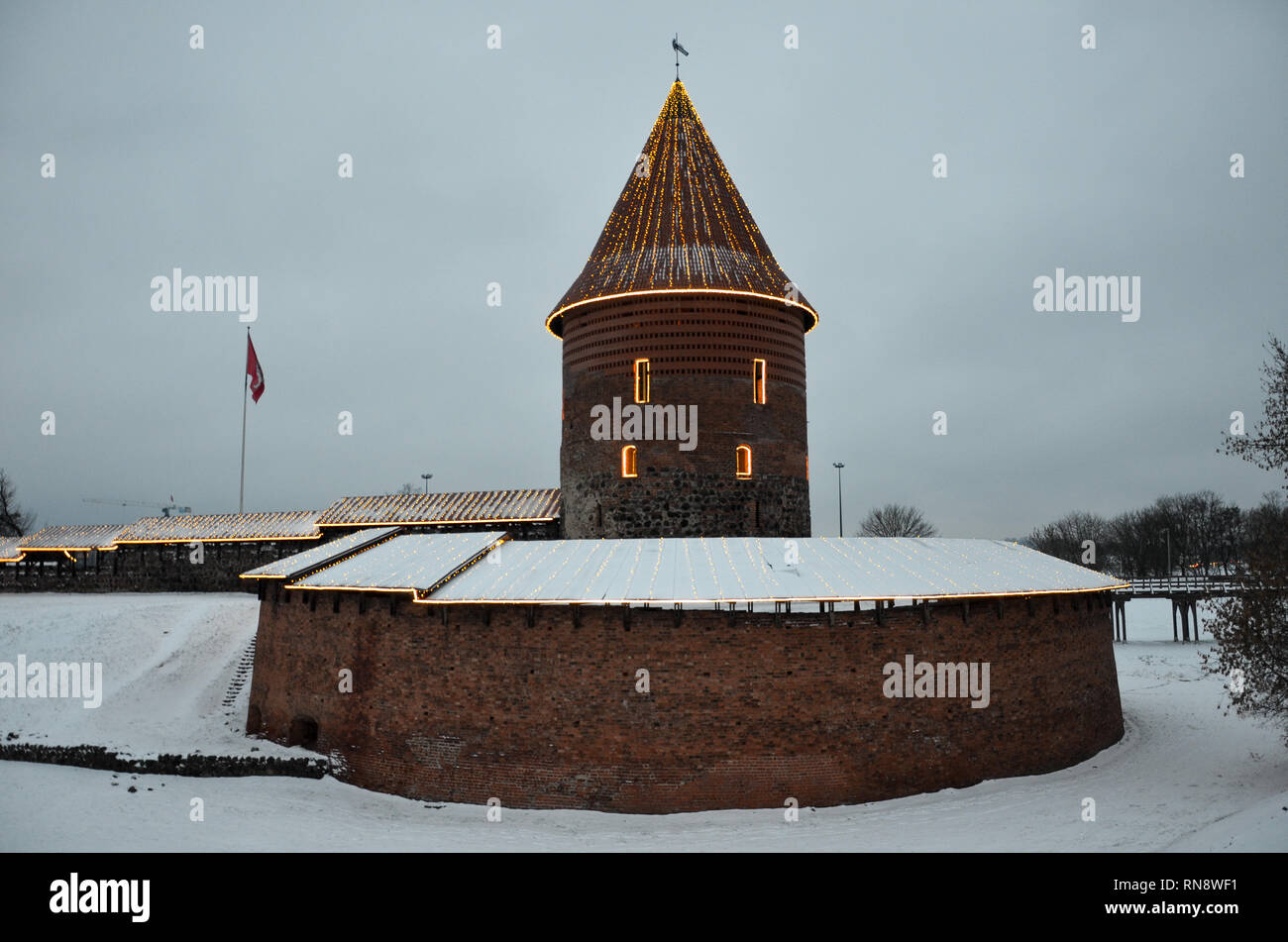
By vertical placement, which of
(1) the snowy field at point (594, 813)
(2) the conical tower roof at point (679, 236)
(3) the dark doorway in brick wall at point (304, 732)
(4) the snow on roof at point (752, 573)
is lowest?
(1) the snowy field at point (594, 813)

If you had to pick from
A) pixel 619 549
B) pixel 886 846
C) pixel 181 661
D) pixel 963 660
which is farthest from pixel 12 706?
pixel 963 660

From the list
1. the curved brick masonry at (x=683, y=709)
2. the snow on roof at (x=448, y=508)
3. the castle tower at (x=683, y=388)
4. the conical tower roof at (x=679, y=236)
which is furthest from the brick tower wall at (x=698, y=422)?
the curved brick masonry at (x=683, y=709)

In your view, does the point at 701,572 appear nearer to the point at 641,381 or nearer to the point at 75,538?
the point at 641,381

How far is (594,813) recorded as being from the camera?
13812mm

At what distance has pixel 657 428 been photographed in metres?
20.8

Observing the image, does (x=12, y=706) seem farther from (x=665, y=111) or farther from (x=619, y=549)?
(x=665, y=111)

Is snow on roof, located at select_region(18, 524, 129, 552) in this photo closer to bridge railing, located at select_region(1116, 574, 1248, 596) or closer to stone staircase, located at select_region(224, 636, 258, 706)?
stone staircase, located at select_region(224, 636, 258, 706)

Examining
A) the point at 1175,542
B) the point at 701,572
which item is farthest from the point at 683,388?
the point at 1175,542

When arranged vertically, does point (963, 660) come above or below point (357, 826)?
above

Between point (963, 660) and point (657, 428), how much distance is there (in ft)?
30.3

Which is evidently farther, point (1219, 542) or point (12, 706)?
point (1219, 542)

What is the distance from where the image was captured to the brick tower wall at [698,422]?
2066 centimetres

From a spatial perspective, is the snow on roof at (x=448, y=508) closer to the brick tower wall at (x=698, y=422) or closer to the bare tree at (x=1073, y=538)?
the brick tower wall at (x=698, y=422)

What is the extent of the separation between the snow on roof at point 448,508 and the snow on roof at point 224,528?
4.82 feet
